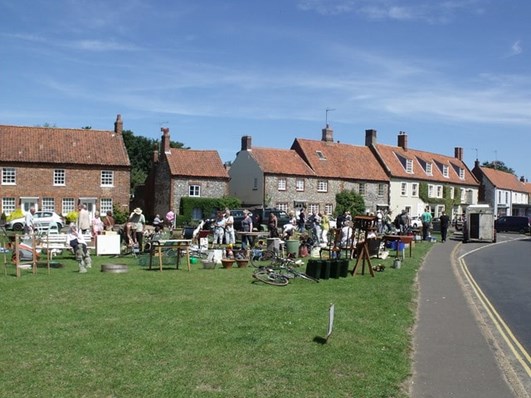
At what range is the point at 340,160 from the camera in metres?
61.5

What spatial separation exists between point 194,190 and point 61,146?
11674 millimetres

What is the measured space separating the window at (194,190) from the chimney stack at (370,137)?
23454 mm

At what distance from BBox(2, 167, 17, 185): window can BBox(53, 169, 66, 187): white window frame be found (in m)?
3.03

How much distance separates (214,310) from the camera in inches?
418

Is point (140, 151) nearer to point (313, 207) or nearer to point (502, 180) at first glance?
point (313, 207)

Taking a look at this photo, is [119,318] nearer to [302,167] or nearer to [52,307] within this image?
[52,307]

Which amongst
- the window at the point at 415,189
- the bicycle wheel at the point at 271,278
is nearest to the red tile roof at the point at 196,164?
the window at the point at 415,189

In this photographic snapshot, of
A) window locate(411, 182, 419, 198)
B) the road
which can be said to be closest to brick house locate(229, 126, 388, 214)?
window locate(411, 182, 419, 198)

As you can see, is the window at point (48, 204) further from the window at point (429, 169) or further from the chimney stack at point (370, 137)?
the window at point (429, 169)

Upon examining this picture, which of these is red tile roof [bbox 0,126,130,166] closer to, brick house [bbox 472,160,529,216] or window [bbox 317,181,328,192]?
window [bbox 317,181,328,192]

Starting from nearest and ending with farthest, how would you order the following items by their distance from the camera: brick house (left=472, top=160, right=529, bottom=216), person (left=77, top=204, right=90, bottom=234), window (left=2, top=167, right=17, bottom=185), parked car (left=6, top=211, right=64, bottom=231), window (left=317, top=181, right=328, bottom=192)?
person (left=77, top=204, right=90, bottom=234)
parked car (left=6, top=211, right=64, bottom=231)
window (left=2, top=167, right=17, bottom=185)
window (left=317, top=181, right=328, bottom=192)
brick house (left=472, top=160, right=529, bottom=216)

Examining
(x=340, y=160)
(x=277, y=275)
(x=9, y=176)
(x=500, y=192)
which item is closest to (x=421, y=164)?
(x=340, y=160)

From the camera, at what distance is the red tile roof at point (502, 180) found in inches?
3224

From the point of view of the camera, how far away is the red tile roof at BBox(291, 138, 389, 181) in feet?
194
